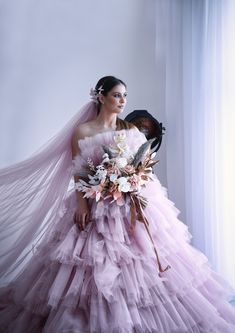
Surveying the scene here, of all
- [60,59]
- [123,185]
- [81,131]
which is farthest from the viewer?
[60,59]

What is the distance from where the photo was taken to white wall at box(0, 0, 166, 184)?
1997 mm

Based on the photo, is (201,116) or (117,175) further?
(201,116)

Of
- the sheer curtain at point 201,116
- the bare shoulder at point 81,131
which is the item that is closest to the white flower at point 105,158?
the bare shoulder at point 81,131

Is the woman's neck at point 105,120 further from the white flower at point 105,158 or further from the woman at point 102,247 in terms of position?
the white flower at point 105,158

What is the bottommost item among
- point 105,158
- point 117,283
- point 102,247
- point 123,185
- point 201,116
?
point 117,283

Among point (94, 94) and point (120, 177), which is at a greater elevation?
point (94, 94)

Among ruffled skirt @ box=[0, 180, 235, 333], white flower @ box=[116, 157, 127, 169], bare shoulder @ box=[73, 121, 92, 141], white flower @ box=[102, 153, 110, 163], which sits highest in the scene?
bare shoulder @ box=[73, 121, 92, 141]

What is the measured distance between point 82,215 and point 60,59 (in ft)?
3.95

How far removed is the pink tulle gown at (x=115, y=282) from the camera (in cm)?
116

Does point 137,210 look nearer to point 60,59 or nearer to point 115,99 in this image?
point 115,99

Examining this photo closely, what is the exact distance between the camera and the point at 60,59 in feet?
6.90

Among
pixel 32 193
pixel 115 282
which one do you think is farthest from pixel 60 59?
pixel 115 282

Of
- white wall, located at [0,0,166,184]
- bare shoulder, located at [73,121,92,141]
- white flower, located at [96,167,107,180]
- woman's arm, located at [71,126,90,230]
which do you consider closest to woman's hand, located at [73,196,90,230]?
woman's arm, located at [71,126,90,230]

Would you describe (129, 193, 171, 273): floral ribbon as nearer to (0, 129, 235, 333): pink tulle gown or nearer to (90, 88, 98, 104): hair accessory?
(0, 129, 235, 333): pink tulle gown
